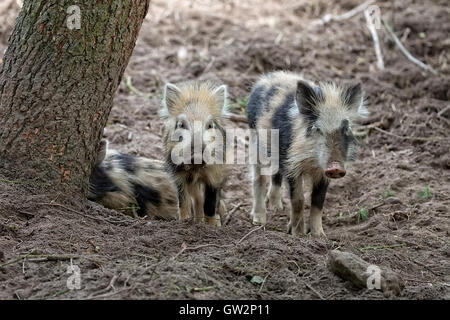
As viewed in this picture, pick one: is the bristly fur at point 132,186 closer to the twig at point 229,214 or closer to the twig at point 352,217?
the twig at point 229,214

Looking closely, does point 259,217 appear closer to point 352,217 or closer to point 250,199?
point 250,199

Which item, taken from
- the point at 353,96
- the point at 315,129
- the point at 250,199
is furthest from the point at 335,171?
the point at 250,199

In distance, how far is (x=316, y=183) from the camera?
239 inches

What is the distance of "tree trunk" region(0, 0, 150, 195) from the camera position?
498 cm

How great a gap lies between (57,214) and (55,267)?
2.81 feet

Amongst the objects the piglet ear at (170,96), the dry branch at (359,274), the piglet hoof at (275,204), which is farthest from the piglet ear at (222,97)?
the dry branch at (359,274)

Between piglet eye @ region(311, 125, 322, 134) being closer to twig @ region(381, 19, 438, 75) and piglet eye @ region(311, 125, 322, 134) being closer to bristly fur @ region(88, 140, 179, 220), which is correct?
bristly fur @ region(88, 140, 179, 220)

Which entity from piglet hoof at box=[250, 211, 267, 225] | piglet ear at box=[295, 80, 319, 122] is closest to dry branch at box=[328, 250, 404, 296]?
piglet ear at box=[295, 80, 319, 122]

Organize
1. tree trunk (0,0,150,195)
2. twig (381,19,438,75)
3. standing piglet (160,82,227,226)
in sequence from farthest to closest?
twig (381,19,438,75)
standing piglet (160,82,227,226)
tree trunk (0,0,150,195)

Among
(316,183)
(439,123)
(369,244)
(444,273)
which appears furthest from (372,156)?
(444,273)

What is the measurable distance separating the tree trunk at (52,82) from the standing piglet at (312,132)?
179 cm

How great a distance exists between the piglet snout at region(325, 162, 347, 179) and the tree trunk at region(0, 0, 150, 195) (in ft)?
6.50

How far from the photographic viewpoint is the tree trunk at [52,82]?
4980 millimetres

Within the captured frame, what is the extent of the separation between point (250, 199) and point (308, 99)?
79.6 inches
